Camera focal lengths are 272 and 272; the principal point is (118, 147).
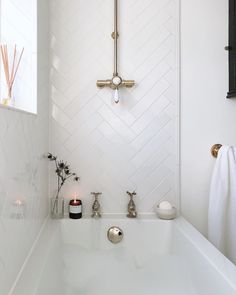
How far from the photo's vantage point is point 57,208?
5.50 ft

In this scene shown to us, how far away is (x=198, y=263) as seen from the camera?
44.8 inches

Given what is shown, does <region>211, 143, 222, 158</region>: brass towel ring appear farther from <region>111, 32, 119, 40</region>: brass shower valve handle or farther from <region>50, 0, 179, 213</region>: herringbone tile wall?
<region>111, 32, 119, 40</region>: brass shower valve handle

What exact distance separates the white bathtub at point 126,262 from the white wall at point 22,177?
0.26ft

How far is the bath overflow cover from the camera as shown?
5.19ft

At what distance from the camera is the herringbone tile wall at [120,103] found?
1701mm

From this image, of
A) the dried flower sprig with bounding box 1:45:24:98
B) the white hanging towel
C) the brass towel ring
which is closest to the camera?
the dried flower sprig with bounding box 1:45:24:98

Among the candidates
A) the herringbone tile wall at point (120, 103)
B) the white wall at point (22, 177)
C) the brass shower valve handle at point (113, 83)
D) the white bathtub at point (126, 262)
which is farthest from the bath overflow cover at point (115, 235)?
the brass shower valve handle at point (113, 83)

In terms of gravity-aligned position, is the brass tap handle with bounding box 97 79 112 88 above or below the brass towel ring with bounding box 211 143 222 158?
above

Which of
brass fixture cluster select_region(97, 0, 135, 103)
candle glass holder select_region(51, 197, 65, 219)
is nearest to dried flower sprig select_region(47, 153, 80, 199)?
candle glass holder select_region(51, 197, 65, 219)

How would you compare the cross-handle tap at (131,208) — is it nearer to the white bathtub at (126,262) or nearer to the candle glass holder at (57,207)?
the white bathtub at (126,262)

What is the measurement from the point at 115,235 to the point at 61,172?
1.64 ft

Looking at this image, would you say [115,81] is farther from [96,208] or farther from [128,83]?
[96,208]

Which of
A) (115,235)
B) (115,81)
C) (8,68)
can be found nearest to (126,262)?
(115,235)

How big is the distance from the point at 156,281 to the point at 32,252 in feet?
2.09
